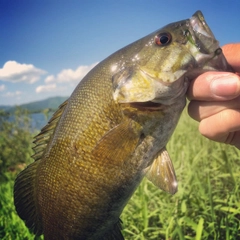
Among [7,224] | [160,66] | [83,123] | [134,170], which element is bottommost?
[7,224]

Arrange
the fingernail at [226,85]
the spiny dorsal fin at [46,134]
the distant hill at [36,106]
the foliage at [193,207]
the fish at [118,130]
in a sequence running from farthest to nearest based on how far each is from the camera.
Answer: the distant hill at [36,106] < the foliage at [193,207] < the spiny dorsal fin at [46,134] < the fish at [118,130] < the fingernail at [226,85]

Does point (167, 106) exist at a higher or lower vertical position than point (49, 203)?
higher

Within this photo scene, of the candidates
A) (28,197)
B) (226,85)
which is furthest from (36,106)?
(226,85)

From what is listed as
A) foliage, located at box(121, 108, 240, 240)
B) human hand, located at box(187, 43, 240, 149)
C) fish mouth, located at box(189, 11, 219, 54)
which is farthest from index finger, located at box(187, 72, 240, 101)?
foliage, located at box(121, 108, 240, 240)

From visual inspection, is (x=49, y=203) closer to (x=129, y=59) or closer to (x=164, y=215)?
(x=129, y=59)

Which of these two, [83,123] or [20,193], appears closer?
[83,123]

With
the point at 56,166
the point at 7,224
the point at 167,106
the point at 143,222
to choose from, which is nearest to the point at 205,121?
the point at 167,106

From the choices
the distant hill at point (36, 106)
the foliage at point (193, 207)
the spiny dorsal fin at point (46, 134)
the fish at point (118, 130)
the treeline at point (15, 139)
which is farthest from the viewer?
the distant hill at point (36, 106)

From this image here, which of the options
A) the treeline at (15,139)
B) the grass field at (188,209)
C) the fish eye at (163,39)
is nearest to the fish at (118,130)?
the fish eye at (163,39)

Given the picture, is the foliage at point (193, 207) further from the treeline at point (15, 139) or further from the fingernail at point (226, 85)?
the treeline at point (15, 139)
